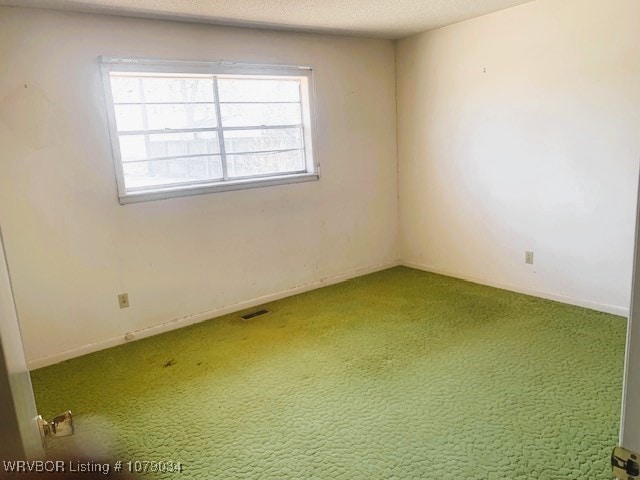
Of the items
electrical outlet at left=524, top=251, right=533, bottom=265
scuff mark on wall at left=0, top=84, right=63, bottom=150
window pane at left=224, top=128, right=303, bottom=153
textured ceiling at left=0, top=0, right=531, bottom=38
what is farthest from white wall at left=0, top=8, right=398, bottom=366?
electrical outlet at left=524, top=251, right=533, bottom=265

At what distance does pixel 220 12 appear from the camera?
3098mm

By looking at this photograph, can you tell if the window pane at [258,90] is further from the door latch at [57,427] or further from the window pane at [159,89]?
the door latch at [57,427]

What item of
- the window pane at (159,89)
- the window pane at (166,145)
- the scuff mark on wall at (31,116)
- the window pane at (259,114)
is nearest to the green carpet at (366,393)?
the window pane at (166,145)

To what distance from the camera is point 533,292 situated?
378 centimetres

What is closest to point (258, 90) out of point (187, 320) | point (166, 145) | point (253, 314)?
point (166, 145)

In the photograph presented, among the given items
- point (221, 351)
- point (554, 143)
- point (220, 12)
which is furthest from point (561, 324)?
point (220, 12)

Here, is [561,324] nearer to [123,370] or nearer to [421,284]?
[421,284]

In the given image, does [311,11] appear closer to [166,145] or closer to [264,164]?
[264,164]

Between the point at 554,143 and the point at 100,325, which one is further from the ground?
the point at 554,143

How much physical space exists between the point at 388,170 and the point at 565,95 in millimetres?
1787

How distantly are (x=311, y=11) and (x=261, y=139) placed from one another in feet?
3.64

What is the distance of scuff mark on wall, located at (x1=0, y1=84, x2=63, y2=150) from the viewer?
275 cm

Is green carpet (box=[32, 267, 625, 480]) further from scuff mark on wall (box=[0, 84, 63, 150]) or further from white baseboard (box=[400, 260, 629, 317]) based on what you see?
scuff mark on wall (box=[0, 84, 63, 150])

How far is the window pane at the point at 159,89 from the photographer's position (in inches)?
126
